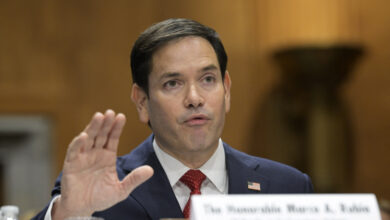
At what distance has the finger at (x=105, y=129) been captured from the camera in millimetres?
1895

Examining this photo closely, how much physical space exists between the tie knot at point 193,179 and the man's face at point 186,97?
0.09 m

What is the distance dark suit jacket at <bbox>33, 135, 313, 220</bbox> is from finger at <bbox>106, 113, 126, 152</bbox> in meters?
0.52

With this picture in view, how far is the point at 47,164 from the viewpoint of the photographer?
5.71 meters

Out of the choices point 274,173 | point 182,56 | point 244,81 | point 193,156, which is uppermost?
point 182,56

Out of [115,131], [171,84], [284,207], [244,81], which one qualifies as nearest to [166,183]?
[171,84]

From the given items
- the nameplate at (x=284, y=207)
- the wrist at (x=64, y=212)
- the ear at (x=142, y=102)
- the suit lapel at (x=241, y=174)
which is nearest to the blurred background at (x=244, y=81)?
the ear at (x=142, y=102)

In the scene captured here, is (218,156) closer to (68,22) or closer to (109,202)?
(109,202)

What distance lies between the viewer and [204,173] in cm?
255

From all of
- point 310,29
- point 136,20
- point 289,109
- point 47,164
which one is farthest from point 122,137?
point 310,29

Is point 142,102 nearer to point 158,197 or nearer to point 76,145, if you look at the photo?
point 158,197

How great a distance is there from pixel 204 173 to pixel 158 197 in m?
0.23

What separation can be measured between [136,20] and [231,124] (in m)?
1.37

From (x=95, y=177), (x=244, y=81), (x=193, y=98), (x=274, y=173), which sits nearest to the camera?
(x=95, y=177)

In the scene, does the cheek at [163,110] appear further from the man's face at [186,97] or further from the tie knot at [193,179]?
the tie knot at [193,179]
